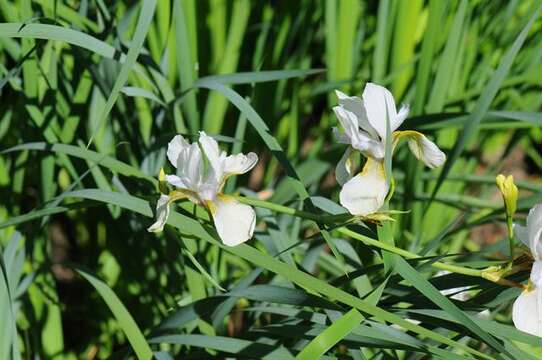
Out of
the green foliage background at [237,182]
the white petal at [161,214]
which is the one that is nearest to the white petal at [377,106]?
the green foliage background at [237,182]

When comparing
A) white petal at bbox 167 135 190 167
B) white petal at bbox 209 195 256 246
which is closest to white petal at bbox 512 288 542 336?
white petal at bbox 209 195 256 246

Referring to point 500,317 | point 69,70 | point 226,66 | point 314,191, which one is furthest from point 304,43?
point 500,317

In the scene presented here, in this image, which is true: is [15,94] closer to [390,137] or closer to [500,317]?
[390,137]

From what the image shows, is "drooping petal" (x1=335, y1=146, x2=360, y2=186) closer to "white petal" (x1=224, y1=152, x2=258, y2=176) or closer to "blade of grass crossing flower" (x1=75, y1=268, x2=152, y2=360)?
"white petal" (x1=224, y1=152, x2=258, y2=176)

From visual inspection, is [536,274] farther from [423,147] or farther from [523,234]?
[423,147]

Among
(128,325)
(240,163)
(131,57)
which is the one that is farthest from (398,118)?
(128,325)

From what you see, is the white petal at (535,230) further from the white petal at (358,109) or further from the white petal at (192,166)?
the white petal at (192,166)

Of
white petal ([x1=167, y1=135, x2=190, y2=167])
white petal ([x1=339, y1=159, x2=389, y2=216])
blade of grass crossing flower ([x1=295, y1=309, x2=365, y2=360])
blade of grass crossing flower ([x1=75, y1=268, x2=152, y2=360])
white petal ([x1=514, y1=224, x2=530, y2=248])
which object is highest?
white petal ([x1=167, y1=135, x2=190, y2=167])

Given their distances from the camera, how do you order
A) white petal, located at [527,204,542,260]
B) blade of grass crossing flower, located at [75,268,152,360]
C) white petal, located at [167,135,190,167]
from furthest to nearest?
blade of grass crossing flower, located at [75,268,152,360] < white petal, located at [167,135,190,167] < white petal, located at [527,204,542,260]
